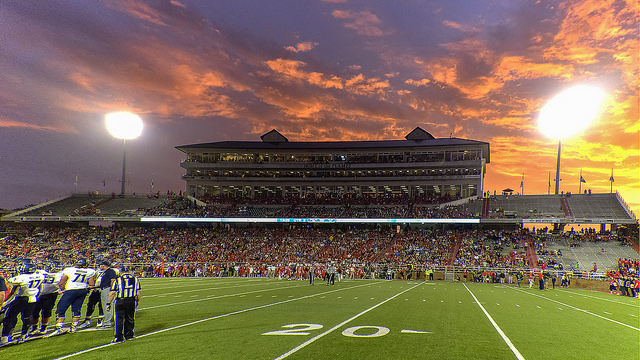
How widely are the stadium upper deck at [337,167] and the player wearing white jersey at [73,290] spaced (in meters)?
59.1

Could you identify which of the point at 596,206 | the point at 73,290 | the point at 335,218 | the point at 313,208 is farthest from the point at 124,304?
the point at 596,206

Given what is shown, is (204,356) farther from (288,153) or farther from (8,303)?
(288,153)

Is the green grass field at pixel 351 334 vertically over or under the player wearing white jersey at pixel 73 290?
under

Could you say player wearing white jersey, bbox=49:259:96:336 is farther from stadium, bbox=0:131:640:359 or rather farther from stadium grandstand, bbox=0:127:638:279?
stadium grandstand, bbox=0:127:638:279

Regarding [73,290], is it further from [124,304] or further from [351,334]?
[351,334]

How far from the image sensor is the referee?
952 cm

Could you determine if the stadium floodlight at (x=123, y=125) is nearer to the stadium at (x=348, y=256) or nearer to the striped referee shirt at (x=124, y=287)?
the stadium at (x=348, y=256)

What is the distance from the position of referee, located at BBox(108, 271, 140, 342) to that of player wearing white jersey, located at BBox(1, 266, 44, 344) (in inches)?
79.4

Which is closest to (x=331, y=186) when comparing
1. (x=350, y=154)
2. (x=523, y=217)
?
(x=350, y=154)

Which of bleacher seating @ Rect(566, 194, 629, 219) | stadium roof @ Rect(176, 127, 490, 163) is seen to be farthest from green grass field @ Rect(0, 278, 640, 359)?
stadium roof @ Rect(176, 127, 490, 163)

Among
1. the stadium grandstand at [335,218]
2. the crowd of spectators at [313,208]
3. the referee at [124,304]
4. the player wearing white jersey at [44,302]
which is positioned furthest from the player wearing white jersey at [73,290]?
the crowd of spectators at [313,208]

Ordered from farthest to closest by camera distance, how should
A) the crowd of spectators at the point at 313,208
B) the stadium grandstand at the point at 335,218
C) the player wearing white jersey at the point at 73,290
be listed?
A: the crowd of spectators at the point at 313,208, the stadium grandstand at the point at 335,218, the player wearing white jersey at the point at 73,290

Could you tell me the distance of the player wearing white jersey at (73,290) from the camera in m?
10.9

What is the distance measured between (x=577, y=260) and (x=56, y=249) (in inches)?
2484
